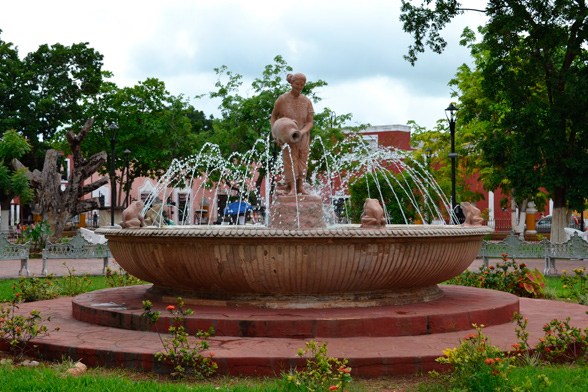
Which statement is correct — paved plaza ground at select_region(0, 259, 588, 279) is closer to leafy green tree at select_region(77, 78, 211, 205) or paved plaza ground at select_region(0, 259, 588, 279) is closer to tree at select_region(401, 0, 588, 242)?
tree at select_region(401, 0, 588, 242)

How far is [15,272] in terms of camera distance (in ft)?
60.5

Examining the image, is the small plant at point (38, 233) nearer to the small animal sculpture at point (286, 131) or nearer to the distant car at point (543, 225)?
the small animal sculpture at point (286, 131)

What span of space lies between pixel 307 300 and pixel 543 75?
1625 cm

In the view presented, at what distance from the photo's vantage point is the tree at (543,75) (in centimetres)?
1961

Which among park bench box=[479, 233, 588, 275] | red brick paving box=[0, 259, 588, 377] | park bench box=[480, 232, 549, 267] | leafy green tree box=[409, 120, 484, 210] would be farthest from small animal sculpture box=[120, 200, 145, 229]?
leafy green tree box=[409, 120, 484, 210]

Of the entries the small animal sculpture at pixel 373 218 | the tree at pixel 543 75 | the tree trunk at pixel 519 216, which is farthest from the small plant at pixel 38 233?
the tree trunk at pixel 519 216

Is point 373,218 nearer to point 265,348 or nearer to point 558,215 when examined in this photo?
point 265,348

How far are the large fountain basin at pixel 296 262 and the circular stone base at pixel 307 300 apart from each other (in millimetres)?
10

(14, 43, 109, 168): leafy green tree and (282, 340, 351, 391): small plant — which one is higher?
(14, 43, 109, 168): leafy green tree

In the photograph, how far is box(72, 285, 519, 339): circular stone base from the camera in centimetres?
684

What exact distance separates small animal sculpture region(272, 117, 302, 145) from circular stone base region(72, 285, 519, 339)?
2837mm

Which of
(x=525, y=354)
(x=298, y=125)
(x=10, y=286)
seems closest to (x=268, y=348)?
(x=525, y=354)

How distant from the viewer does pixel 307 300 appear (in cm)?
770

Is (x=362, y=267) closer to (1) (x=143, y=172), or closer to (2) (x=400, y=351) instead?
(2) (x=400, y=351)
